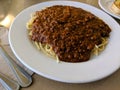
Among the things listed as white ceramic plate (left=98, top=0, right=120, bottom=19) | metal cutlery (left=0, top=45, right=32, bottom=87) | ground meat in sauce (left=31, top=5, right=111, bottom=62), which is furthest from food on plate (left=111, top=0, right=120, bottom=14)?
metal cutlery (left=0, top=45, right=32, bottom=87)

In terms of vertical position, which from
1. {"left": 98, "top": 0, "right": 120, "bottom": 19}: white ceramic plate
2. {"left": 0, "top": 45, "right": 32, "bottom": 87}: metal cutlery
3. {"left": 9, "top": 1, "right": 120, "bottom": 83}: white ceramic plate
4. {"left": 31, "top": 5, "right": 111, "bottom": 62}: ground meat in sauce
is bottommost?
{"left": 0, "top": 45, "right": 32, "bottom": 87}: metal cutlery

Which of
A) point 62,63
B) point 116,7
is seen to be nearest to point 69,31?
point 62,63

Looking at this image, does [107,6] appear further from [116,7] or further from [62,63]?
[62,63]

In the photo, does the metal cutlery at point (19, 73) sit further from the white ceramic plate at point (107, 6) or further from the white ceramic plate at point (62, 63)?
the white ceramic plate at point (107, 6)

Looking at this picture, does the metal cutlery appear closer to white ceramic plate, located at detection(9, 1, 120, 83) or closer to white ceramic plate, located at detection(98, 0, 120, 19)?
white ceramic plate, located at detection(9, 1, 120, 83)

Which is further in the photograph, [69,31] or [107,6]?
[107,6]

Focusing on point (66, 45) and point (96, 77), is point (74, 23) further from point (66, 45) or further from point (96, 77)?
point (96, 77)
